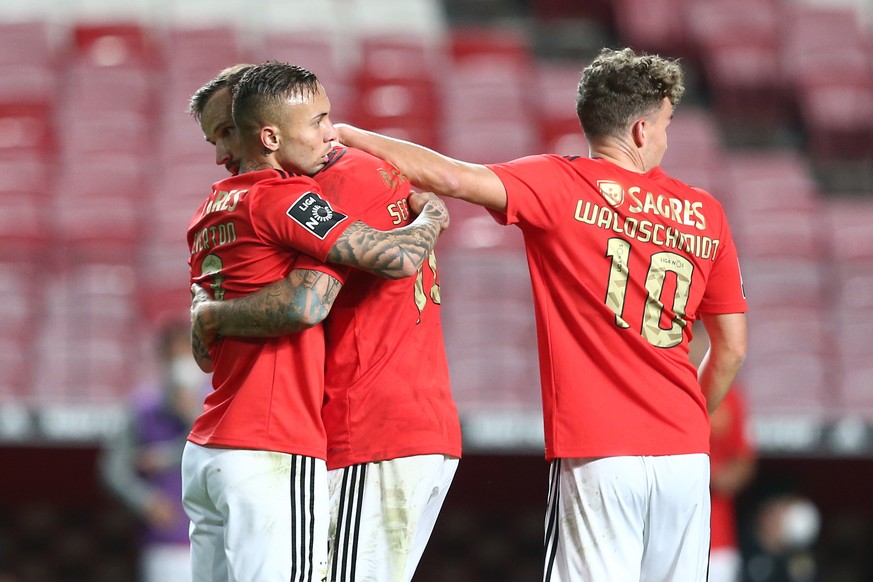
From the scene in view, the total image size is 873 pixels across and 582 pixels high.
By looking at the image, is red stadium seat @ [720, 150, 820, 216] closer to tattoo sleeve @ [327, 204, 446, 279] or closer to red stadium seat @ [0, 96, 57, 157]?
red stadium seat @ [0, 96, 57, 157]

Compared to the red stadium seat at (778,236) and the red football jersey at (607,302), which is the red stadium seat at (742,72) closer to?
the red stadium seat at (778,236)

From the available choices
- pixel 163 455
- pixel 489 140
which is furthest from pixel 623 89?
pixel 489 140

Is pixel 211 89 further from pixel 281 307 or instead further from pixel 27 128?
pixel 27 128

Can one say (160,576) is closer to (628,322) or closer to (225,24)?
(628,322)

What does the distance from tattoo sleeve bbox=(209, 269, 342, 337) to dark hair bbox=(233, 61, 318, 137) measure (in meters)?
0.41

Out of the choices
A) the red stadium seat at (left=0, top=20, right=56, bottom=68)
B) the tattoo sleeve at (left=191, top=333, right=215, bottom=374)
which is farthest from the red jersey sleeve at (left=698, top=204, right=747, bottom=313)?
the red stadium seat at (left=0, top=20, right=56, bottom=68)

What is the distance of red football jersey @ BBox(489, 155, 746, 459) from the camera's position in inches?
123

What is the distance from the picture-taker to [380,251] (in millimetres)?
2895

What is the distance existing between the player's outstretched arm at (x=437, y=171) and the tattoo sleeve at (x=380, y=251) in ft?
0.79

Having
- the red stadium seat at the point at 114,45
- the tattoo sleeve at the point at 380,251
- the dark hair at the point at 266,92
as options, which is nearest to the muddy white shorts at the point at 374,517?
the tattoo sleeve at the point at 380,251

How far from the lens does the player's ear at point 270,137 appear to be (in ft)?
9.82

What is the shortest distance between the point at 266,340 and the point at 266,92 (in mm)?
631

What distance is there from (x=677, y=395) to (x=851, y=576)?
4.60m

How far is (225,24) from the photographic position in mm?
10398
